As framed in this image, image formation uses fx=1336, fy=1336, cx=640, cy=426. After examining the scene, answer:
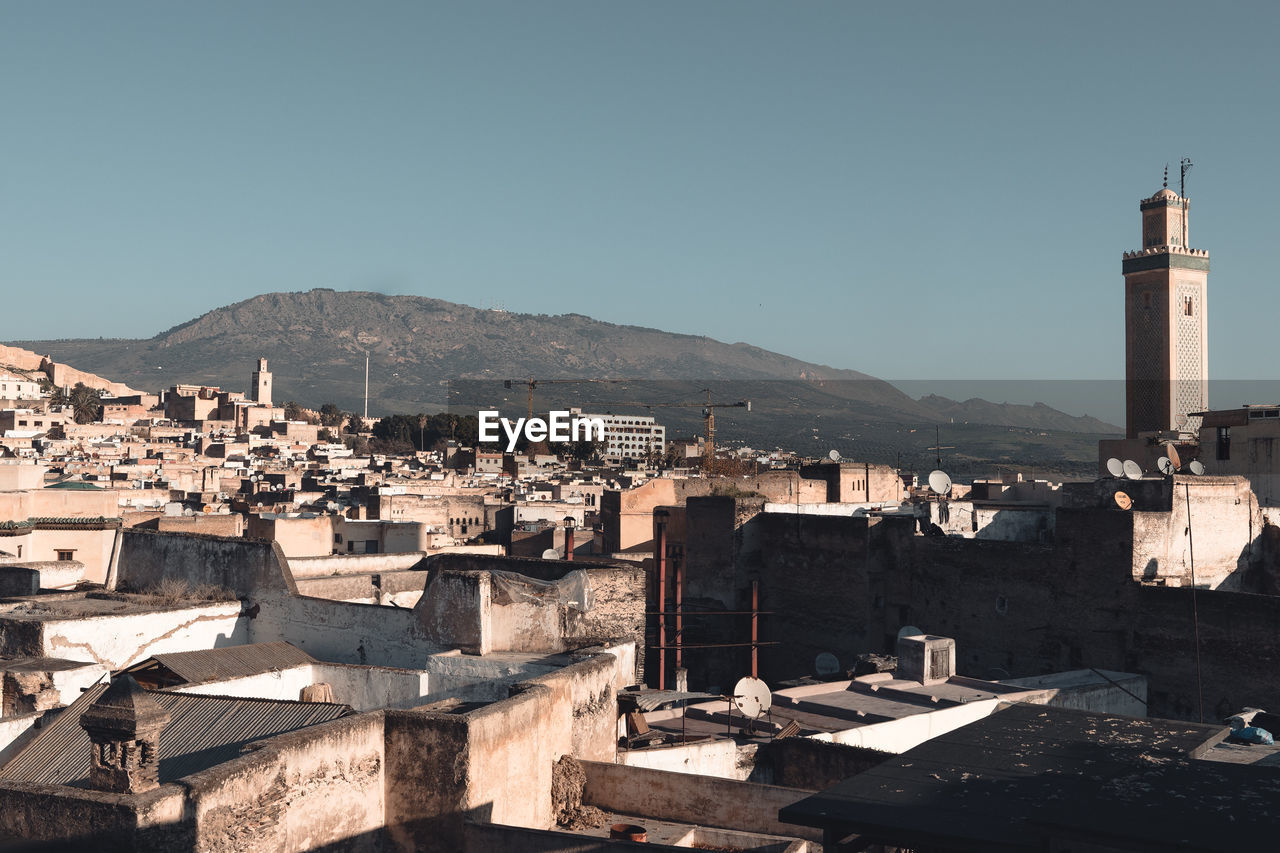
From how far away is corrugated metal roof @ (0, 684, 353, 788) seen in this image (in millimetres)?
10344

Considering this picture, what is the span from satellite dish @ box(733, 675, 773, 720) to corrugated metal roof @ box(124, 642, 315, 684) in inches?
194

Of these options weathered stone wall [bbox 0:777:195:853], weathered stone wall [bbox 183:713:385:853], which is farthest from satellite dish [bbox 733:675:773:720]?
weathered stone wall [bbox 0:777:195:853]

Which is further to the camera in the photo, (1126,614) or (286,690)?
(1126,614)

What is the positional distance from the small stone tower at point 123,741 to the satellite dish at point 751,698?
8.34 m

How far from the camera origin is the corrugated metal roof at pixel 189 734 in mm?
10344

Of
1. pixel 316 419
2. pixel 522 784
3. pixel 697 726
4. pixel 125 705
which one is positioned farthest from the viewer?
pixel 316 419

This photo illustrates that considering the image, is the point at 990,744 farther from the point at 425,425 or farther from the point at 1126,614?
the point at 425,425

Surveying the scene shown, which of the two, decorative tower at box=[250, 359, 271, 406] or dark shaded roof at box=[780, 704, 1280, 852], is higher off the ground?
decorative tower at box=[250, 359, 271, 406]

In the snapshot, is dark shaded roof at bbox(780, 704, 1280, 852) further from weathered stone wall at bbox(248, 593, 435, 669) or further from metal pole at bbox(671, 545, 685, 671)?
metal pole at bbox(671, 545, 685, 671)

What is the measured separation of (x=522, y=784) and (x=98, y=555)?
39.3ft

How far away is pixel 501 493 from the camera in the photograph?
50.5 meters

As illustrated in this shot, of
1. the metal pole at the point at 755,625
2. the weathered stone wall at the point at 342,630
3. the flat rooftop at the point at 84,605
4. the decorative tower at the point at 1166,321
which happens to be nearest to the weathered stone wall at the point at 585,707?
the weathered stone wall at the point at 342,630

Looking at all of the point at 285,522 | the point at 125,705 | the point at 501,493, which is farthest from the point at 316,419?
the point at 125,705

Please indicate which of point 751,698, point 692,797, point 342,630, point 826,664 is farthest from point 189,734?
point 826,664
